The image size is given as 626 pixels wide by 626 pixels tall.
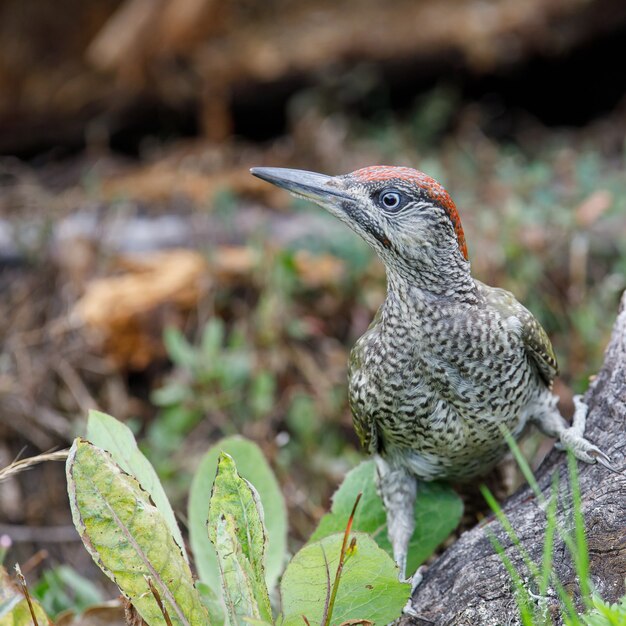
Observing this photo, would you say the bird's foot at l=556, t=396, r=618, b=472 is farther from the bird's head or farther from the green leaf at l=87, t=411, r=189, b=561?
the green leaf at l=87, t=411, r=189, b=561

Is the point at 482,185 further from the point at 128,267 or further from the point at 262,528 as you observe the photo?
the point at 262,528

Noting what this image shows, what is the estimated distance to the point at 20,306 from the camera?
18.7 ft

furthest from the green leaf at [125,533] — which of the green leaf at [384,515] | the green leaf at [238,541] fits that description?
the green leaf at [384,515]

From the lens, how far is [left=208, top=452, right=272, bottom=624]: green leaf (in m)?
2.38

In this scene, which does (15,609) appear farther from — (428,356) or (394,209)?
(394,209)

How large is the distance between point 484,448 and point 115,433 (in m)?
1.21

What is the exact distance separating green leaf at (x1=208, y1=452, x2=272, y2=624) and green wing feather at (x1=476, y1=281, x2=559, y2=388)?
113 cm

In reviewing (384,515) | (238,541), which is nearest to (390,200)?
(384,515)

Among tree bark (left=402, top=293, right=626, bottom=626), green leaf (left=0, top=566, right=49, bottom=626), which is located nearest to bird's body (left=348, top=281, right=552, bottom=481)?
tree bark (left=402, top=293, right=626, bottom=626)

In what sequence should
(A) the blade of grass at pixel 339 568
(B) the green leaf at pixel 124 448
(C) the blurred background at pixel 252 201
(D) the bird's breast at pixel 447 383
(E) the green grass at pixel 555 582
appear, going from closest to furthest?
(E) the green grass at pixel 555 582
(A) the blade of grass at pixel 339 568
(B) the green leaf at pixel 124 448
(D) the bird's breast at pixel 447 383
(C) the blurred background at pixel 252 201

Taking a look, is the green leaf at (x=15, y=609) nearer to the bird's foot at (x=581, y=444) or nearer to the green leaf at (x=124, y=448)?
the green leaf at (x=124, y=448)

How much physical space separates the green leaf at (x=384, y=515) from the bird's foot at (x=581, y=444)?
477 millimetres

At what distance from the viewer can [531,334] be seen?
9.97 feet

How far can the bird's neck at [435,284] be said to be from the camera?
10.00 ft
